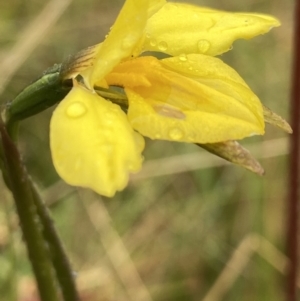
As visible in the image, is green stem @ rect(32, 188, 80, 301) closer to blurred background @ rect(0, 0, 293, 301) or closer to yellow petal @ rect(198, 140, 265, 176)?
yellow petal @ rect(198, 140, 265, 176)

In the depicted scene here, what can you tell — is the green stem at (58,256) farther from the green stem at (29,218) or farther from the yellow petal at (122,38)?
the yellow petal at (122,38)

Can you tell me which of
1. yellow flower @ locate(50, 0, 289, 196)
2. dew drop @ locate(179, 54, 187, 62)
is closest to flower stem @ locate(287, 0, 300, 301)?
yellow flower @ locate(50, 0, 289, 196)

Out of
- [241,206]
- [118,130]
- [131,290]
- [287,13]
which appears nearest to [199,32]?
[118,130]

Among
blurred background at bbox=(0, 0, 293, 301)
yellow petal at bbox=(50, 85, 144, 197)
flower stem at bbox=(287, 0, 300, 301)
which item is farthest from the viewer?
blurred background at bbox=(0, 0, 293, 301)

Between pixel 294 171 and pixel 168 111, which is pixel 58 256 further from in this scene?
pixel 294 171

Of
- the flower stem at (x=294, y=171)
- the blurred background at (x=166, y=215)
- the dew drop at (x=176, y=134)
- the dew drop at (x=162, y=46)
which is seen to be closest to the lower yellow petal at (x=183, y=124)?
the dew drop at (x=176, y=134)

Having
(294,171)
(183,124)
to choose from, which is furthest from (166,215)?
(183,124)

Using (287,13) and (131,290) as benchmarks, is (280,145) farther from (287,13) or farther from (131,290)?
(287,13)
